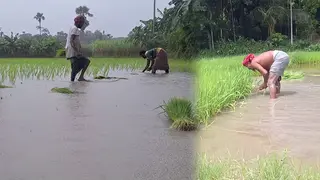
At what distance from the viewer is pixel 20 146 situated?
3.20m

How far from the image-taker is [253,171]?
246 cm

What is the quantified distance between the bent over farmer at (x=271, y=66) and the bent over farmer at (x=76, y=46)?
3333 millimetres

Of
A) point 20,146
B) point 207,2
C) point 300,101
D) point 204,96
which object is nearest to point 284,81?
point 300,101

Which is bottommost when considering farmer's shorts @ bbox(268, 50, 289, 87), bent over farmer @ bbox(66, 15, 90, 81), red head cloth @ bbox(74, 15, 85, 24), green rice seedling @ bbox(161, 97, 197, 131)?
green rice seedling @ bbox(161, 97, 197, 131)

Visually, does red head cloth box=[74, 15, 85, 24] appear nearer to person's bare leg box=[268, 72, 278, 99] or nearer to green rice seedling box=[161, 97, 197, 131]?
person's bare leg box=[268, 72, 278, 99]

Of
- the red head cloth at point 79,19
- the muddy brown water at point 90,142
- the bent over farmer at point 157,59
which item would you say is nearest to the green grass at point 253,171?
the muddy brown water at point 90,142

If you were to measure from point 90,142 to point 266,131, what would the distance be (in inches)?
59.8

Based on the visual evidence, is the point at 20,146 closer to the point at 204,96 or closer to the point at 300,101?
the point at 204,96

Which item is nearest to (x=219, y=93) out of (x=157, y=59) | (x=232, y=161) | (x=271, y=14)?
(x=232, y=161)

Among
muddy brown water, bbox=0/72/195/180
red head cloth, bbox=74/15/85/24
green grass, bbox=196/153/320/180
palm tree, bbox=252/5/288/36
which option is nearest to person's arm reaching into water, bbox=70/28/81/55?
red head cloth, bbox=74/15/85/24

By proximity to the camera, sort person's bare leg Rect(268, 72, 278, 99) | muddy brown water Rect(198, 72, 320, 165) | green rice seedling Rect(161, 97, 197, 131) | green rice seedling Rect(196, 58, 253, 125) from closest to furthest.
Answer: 1. muddy brown water Rect(198, 72, 320, 165)
2. green rice seedling Rect(161, 97, 197, 131)
3. green rice seedling Rect(196, 58, 253, 125)
4. person's bare leg Rect(268, 72, 278, 99)

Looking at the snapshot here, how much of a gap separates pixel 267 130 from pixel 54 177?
2102 mm

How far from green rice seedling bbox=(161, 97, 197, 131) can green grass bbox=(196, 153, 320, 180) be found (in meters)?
1.10

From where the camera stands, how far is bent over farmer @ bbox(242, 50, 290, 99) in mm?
6230
